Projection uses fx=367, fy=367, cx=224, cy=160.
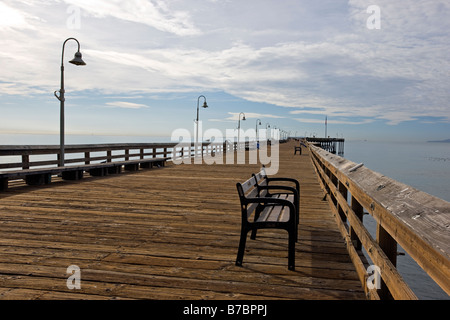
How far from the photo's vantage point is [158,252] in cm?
424

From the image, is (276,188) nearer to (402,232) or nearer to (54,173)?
(402,232)

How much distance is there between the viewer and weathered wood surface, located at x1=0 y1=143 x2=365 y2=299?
10.5ft

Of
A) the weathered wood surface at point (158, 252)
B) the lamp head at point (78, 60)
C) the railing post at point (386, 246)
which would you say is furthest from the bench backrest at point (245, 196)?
the lamp head at point (78, 60)

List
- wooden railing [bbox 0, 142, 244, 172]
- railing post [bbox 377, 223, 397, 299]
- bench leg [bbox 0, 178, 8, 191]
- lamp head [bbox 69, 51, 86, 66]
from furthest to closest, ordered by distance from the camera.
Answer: lamp head [bbox 69, 51, 86, 66], wooden railing [bbox 0, 142, 244, 172], bench leg [bbox 0, 178, 8, 191], railing post [bbox 377, 223, 397, 299]

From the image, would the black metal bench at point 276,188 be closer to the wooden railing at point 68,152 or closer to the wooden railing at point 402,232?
Result: the wooden railing at point 402,232

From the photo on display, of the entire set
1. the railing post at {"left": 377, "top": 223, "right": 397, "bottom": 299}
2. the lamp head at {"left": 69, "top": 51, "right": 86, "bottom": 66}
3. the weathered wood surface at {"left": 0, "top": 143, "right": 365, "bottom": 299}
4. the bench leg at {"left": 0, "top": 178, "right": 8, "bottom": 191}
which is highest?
the lamp head at {"left": 69, "top": 51, "right": 86, "bottom": 66}

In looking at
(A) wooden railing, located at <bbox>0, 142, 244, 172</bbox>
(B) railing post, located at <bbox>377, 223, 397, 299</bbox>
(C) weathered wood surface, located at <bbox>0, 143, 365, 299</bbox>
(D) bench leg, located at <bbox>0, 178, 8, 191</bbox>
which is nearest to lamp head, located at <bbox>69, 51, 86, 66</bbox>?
(A) wooden railing, located at <bbox>0, 142, 244, 172</bbox>

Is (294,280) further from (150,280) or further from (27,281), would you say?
(27,281)

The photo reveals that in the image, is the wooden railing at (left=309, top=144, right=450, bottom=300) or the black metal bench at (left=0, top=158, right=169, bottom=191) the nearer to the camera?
the wooden railing at (left=309, top=144, right=450, bottom=300)

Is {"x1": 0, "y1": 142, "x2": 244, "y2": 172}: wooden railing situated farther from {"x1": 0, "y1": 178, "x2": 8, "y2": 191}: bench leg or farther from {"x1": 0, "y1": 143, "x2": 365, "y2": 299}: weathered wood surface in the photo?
{"x1": 0, "y1": 143, "x2": 365, "y2": 299}: weathered wood surface

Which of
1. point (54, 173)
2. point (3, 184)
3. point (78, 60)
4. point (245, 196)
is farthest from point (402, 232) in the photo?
point (78, 60)
